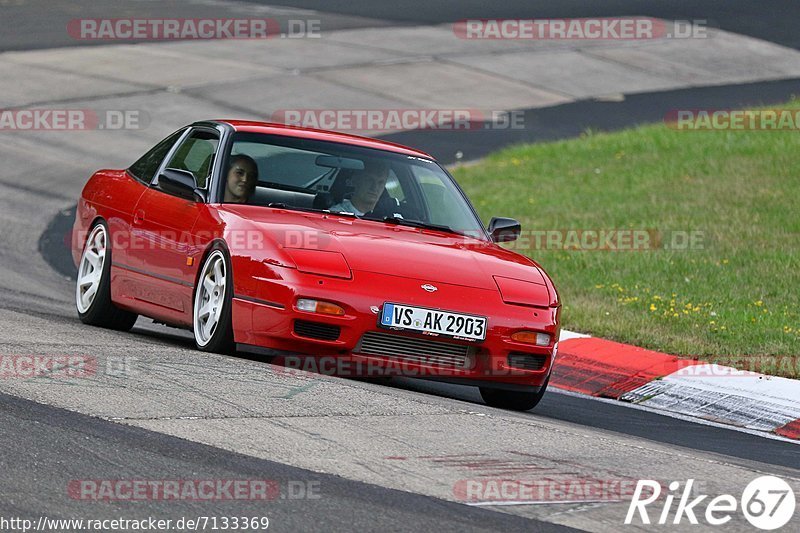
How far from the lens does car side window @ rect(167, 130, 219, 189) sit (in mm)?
9330

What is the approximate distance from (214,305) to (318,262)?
0.73 m

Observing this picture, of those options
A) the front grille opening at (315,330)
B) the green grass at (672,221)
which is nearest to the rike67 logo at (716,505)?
the front grille opening at (315,330)

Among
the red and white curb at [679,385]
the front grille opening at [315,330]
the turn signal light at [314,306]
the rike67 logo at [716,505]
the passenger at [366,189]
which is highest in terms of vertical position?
the passenger at [366,189]

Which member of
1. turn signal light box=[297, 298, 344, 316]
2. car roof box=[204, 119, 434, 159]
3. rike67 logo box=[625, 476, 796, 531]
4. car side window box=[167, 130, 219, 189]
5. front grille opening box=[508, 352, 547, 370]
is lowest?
rike67 logo box=[625, 476, 796, 531]

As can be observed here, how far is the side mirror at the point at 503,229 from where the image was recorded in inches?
373

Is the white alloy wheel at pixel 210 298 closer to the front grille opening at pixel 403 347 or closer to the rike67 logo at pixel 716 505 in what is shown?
the front grille opening at pixel 403 347

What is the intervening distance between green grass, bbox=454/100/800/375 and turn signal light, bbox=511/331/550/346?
265cm

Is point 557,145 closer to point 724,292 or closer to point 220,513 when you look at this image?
point 724,292

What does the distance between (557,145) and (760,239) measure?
6253 millimetres

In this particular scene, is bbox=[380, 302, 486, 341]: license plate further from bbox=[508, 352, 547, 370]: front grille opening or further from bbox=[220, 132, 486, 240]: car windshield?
bbox=[220, 132, 486, 240]: car windshield

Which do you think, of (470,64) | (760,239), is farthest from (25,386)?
(470,64)

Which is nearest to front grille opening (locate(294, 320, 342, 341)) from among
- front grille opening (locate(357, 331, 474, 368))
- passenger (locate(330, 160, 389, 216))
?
front grille opening (locate(357, 331, 474, 368))

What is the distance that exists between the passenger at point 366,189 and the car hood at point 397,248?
0.19 metres

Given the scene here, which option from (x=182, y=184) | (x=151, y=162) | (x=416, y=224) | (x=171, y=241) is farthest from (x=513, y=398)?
(x=151, y=162)
